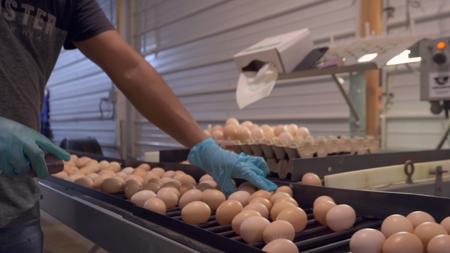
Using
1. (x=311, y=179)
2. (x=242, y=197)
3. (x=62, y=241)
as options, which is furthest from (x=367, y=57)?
(x=62, y=241)

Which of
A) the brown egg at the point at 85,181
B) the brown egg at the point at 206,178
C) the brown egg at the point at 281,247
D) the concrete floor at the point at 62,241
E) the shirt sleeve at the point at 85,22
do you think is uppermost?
the shirt sleeve at the point at 85,22

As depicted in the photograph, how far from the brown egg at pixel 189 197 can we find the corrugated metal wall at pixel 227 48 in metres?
2.55

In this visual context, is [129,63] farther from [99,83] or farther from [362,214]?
[99,83]

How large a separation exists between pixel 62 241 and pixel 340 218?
2.89 m

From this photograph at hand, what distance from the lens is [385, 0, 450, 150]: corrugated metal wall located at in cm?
308

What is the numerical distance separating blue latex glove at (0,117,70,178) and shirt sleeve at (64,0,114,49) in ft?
1.86

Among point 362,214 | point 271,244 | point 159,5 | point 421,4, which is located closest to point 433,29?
point 421,4

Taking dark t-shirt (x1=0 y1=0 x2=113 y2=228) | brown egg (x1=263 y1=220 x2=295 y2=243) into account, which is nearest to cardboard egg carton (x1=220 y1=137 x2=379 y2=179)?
brown egg (x1=263 y1=220 x2=295 y2=243)

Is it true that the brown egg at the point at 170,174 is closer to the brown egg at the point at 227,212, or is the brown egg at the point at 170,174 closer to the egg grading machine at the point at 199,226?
the egg grading machine at the point at 199,226

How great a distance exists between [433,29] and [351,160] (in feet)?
6.26

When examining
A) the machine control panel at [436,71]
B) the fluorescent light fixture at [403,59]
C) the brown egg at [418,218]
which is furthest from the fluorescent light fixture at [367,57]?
the brown egg at [418,218]

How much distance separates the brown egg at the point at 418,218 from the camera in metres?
0.99

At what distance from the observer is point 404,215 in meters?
1.09

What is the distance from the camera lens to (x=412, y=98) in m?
3.26
